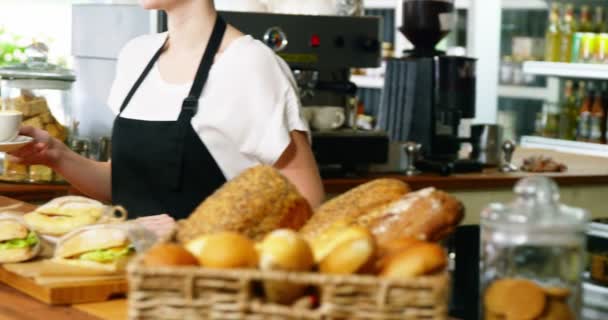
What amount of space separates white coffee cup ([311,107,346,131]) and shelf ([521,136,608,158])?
1688 millimetres

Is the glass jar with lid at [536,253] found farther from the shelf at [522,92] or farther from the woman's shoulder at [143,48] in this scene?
the shelf at [522,92]

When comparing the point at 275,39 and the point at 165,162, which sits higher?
the point at 275,39

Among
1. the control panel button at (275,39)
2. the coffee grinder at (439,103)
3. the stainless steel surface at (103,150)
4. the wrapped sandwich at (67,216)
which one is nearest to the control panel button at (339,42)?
the control panel button at (275,39)

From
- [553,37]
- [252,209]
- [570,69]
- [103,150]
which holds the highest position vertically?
[553,37]

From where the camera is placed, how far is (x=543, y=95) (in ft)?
19.9

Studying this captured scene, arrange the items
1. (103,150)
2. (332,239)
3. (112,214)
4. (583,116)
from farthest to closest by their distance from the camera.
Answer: (583,116) < (103,150) < (112,214) < (332,239)

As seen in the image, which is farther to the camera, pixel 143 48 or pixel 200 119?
pixel 143 48

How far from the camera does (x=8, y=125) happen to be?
214 cm

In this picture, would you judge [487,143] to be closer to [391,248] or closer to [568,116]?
[568,116]

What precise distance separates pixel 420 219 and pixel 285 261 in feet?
0.95

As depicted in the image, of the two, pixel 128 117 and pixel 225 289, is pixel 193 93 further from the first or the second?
pixel 225 289

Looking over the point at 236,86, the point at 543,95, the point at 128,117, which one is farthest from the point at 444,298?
the point at 543,95

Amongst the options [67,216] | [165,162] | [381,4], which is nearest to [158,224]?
[67,216]

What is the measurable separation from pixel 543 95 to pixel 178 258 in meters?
5.05
